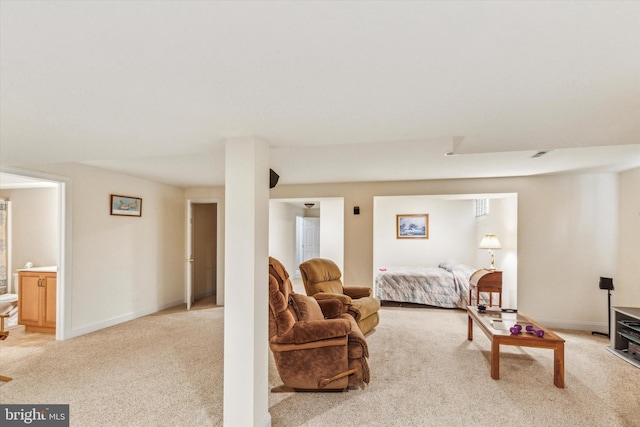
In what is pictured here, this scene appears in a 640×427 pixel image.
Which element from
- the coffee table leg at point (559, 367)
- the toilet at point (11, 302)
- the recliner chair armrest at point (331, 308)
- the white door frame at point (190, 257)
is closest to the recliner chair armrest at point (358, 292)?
the recliner chair armrest at point (331, 308)

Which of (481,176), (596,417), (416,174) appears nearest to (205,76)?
(596,417)

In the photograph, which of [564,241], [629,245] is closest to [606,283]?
[629,245]

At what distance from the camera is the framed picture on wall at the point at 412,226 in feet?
27.0

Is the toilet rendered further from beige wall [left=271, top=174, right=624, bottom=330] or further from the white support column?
beige wall [left=271, top=174, right=624, bottom=330]

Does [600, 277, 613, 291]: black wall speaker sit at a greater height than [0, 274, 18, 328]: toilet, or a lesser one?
greater

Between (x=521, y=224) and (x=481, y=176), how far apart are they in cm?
93

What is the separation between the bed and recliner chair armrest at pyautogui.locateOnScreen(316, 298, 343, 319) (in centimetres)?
246

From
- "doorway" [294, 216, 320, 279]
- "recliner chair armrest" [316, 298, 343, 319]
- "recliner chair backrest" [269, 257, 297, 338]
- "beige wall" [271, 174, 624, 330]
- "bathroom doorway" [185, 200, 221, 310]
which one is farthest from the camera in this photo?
"doorway" [294, 216, 320, 279]

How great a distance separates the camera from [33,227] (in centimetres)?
543

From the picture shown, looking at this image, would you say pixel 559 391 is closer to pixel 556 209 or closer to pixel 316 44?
pixel 556 209

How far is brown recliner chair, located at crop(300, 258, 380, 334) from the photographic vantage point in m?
3.96

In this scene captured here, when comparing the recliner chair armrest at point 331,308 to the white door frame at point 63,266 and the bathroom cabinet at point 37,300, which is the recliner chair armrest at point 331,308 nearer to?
the white door frame at point 63,266

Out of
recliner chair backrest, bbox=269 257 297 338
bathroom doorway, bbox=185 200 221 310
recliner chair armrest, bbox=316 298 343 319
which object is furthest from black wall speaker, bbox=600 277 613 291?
bathroom doorway, bbox=185 200 221 310

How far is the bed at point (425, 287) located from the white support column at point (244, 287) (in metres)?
4.09
